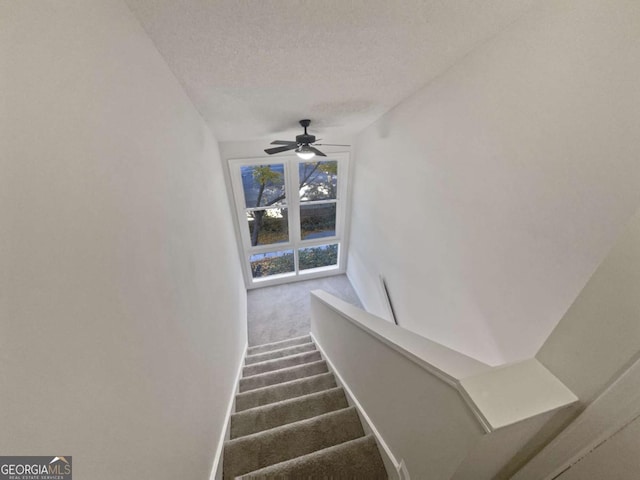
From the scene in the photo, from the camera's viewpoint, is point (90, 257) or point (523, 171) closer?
point (90, 257)

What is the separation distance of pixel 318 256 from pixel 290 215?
122 centimetres

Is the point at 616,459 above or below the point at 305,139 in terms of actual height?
below

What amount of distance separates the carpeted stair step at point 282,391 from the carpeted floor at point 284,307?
1.82 m

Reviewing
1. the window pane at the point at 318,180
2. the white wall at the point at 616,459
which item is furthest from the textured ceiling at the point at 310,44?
the window pane at the point at 318,180

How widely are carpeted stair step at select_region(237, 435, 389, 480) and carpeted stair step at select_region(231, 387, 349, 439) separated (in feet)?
1.55

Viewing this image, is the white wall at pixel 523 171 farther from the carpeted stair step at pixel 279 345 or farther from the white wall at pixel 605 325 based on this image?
the carpeted stair step at pixel 279 345

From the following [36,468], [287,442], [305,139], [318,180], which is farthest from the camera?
[318,180]

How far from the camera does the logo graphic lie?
1.28ft

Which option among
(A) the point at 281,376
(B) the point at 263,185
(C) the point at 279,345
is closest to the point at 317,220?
(B) the point at 263,185

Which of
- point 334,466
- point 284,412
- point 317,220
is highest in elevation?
point 317,220

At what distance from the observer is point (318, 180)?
443 cm

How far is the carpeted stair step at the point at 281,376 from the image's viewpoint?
7.91 feet

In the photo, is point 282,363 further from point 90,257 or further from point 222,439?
point 90,257

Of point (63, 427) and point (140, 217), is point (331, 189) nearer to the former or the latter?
point (140, 217)
